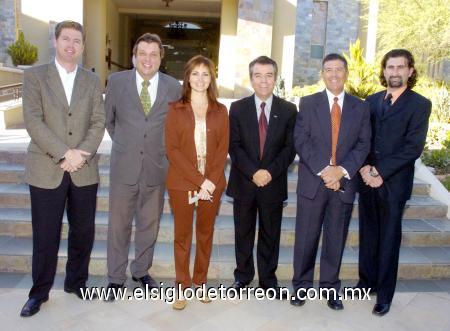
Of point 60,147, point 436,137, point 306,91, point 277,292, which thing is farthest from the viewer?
point 306,91

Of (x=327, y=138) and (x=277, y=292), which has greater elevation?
(x=327, y=138)

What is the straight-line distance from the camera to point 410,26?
1327 cm

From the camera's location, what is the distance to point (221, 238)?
15.9 ft

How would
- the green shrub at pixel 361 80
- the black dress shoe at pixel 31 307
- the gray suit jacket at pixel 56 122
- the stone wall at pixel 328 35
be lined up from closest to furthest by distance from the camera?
the gray suit jacket at pixel 56 122, the black dress shoe at pixel 31 307, the green shrub at pixel 361 80, the stone wall at pixel 328 35

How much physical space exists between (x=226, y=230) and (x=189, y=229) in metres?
1.24

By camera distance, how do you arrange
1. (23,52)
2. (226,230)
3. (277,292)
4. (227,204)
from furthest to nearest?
(23,52), (227,204), (226,230), (277,292)

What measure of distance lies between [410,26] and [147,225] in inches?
482

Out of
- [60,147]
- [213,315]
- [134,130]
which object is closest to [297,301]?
[213,315]

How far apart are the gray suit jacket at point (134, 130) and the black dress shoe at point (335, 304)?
5.98ft

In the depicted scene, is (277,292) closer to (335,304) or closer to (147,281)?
(335,304)

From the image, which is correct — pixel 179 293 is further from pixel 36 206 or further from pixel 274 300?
pixel 36 206

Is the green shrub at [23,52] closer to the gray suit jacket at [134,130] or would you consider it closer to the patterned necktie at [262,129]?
the gray suit jacket at [134,130]

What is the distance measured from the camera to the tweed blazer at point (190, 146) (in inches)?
135

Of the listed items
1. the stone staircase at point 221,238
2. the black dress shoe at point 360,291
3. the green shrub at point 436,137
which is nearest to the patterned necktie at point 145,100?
the stone staircase at point 221,238
